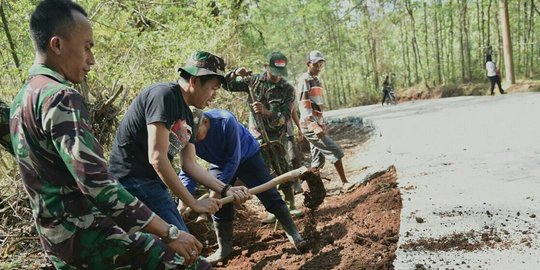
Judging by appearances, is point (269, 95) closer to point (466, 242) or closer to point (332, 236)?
point (332, 236)

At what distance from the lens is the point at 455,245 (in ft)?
10.6

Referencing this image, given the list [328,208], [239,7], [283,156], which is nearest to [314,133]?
[283,156]

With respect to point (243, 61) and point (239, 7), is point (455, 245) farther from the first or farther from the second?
point (239, 7)

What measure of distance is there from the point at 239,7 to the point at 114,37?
174 inches

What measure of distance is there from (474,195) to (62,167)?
375cm

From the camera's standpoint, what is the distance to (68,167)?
1.75 metres

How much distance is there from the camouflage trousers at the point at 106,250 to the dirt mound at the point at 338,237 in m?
1.62

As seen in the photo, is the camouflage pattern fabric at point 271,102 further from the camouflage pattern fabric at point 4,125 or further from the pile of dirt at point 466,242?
the camouflage pattern fabric at point 4,125

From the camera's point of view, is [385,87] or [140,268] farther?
[385,87]

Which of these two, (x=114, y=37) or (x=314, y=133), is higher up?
(x=114, y=37)

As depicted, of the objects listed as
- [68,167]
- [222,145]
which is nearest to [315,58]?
[222,145]

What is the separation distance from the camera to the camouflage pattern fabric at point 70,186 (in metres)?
1.74

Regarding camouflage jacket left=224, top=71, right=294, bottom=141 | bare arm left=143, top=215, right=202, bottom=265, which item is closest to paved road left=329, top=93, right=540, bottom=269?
bare arm left=143, top=215, right=202, bottom=265

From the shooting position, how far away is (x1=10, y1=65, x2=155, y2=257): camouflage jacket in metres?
1.74
